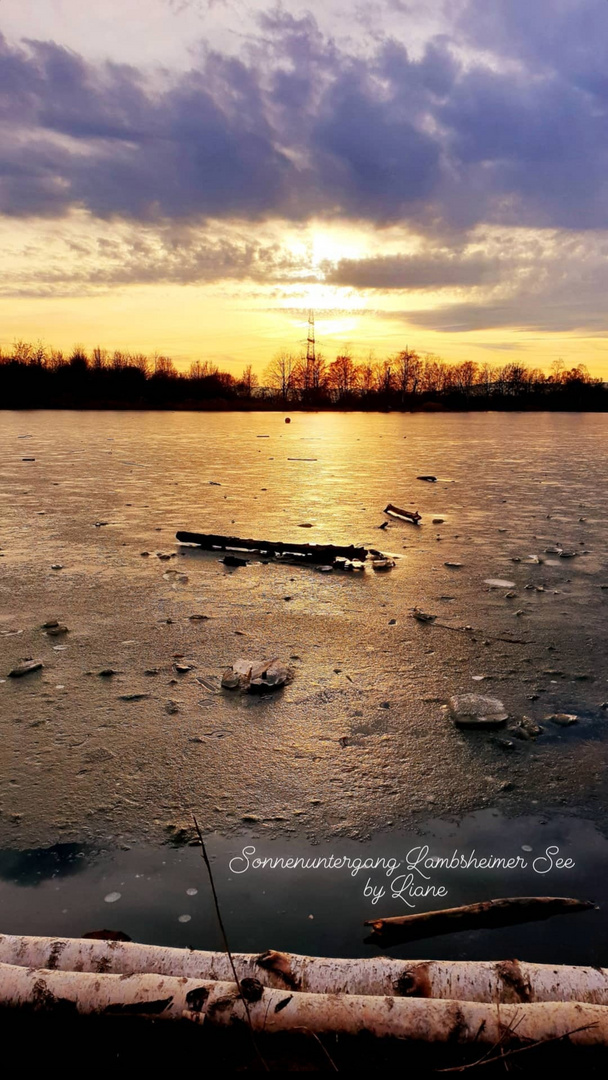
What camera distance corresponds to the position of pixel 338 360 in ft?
378

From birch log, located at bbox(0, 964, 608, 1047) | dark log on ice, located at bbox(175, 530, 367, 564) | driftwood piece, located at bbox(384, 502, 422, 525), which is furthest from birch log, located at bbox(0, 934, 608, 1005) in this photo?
driftwood piece, located at bbox(384, 502, 422, 525)

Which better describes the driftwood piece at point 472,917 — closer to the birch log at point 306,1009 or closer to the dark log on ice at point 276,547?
the birch log at point 306,1009

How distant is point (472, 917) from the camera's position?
88.8 inches

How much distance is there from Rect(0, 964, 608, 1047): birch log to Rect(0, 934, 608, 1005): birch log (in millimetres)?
79

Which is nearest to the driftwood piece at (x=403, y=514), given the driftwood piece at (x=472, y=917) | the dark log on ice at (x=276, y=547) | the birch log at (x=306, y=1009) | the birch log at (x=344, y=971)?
the dark log on ice at (x=276, y=547)

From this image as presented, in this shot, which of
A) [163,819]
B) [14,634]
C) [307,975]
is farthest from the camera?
[14,634]

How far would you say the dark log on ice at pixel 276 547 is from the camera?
7.09 meters

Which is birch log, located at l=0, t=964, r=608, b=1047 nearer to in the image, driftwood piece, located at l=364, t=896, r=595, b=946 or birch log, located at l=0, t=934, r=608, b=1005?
birch log, located at l=0, t=934, r=608, b=1005

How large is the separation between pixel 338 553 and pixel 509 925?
5.01 meters

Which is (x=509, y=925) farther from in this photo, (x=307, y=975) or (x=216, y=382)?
(x=216, y=382)

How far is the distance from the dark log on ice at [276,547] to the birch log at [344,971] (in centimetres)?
533

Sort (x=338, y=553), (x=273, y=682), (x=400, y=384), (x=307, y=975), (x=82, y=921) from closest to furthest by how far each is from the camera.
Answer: (x=307, y=975), (x=82, y=921), (x=273, y=682), (x=338, y=553), (x=400, y=384)

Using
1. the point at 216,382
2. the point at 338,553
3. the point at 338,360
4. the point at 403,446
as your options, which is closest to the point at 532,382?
the point at 338,360

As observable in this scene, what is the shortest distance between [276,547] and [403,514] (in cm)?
309
